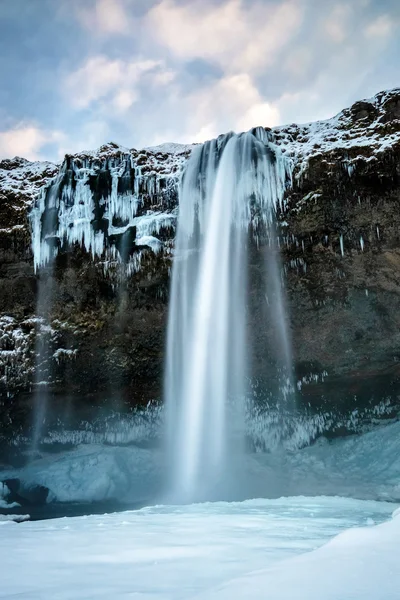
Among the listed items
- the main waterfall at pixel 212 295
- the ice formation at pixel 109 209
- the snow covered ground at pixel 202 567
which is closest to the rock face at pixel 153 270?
the ice formation at pixel 109 209

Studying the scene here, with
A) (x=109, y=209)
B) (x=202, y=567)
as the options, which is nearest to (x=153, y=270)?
(x=109, y=209)

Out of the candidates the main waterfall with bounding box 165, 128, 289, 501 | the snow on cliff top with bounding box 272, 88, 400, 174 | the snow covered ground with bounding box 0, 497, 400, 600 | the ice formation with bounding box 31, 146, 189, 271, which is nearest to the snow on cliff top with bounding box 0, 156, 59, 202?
the ice formation with bounding box 31, 146, 189, 271

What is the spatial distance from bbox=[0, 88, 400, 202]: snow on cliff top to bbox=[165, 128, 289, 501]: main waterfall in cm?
85

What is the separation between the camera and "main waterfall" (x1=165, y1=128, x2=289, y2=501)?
47.4 feet

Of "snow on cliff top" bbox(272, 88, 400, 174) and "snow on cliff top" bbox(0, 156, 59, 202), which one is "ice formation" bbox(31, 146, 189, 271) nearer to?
"snow on cliff top" bbox(0, 156, 59, 202)

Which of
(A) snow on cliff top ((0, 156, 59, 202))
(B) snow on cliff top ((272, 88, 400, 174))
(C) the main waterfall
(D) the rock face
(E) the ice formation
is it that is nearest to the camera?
(B) snow on cliff top ((272, 88, 400, 174))

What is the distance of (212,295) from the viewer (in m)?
15.0

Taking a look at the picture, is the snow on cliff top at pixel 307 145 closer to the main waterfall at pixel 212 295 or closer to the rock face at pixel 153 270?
the rock face at pixel 153 270

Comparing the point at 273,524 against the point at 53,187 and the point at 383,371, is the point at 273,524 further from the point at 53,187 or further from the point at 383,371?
the point at 53,187

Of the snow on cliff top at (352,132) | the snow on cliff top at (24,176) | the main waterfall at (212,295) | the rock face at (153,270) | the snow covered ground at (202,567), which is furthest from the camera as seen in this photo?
the snow on cliff top at (24,176)

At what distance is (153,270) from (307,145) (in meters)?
6.66

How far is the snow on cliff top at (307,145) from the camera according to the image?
14.1 metres

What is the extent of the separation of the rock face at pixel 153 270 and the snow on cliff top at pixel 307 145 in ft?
0.17

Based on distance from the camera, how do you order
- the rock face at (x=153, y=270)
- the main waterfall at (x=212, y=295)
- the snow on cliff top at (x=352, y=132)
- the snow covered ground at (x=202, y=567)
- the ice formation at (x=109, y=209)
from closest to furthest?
the snow covered ground at (x=202, y=567) < the snow on cliff top at (x=352, y=132) < the rock face at (x=153, y=270) < the main waterfall at (x=212, y=295) < the ice formation at (x=109, y=209)
